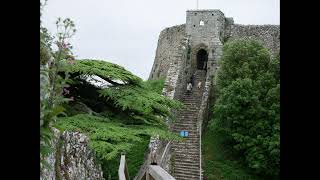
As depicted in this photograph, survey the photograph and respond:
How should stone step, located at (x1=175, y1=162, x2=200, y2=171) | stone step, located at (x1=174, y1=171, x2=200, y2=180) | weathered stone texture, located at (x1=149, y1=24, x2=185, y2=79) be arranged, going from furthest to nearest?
weathered stone texture, located at (x1=149, y1=24, x2=185, y2=79), stone step, located at (x1=175, y1=162, x2=200, y2=171), stone step, located at (x1=174, y1=171, x2=200, y2=180)

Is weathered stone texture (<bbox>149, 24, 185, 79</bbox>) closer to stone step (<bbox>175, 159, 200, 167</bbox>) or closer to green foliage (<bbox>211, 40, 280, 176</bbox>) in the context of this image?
green foliage (<bbox>211, 40, 280, 176</bbox>)

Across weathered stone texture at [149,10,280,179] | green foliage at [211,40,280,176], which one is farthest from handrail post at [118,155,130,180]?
weathered stone texture at [149,10,280,179]

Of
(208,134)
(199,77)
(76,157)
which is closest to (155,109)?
(76,157)

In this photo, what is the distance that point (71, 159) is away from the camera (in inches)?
326

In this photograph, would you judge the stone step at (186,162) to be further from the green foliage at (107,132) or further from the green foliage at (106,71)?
the green foliage at (107,132)

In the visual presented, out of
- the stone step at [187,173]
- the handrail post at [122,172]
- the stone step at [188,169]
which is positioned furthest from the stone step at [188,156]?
the handrail post at [122,172]

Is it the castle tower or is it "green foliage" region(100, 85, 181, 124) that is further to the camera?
the castle tower

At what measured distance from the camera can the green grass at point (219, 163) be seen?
24.4 metres

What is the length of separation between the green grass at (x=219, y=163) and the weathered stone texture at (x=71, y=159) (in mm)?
14054

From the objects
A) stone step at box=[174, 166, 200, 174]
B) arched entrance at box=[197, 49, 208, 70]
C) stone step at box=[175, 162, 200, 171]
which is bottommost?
stone step at box=[174, 166, 200, 174]

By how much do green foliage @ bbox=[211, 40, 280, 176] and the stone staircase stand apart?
1.56 m

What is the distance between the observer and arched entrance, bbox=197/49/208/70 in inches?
1357

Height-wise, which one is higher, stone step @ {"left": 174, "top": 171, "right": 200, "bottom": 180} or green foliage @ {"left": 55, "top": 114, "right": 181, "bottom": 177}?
green foliage @ {"left": 55, "top": 114, "right": 181, "bottom": 177}
